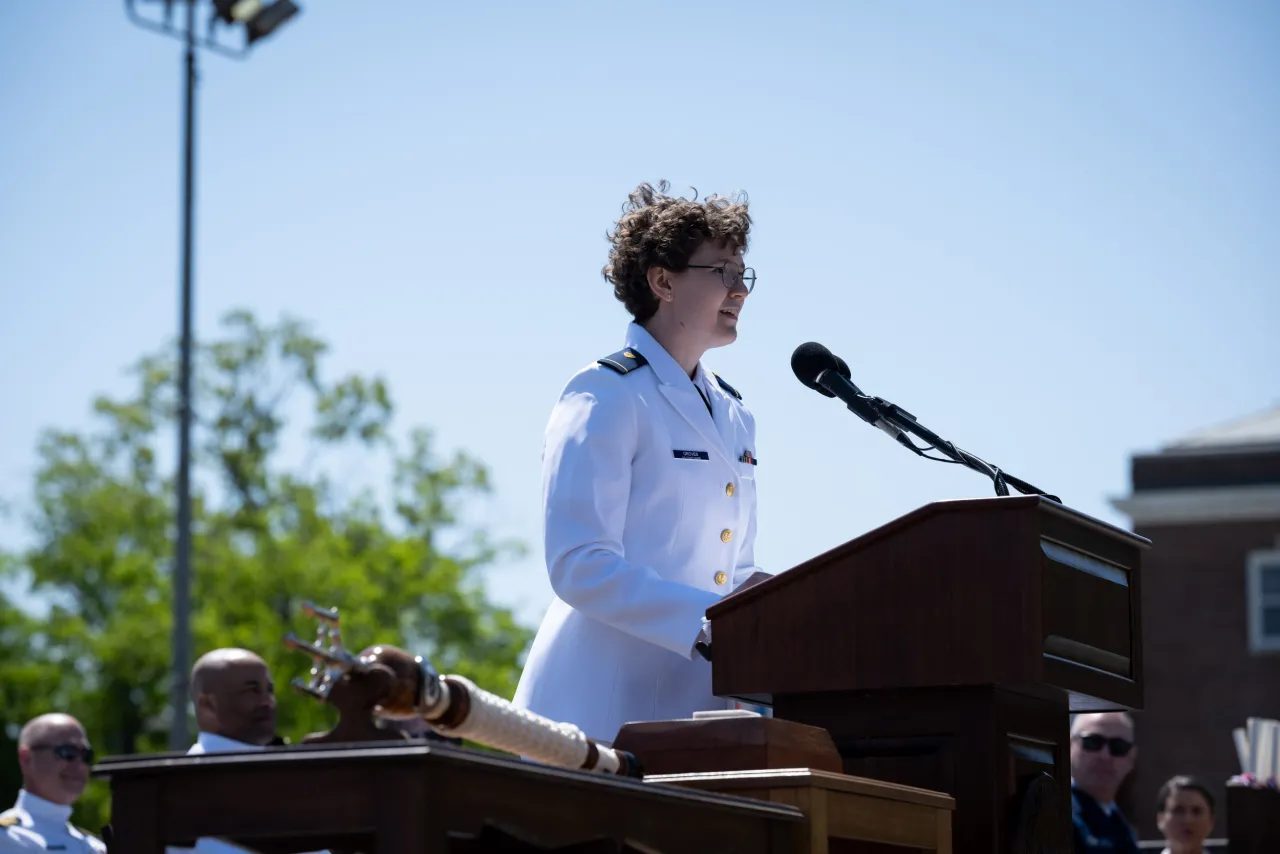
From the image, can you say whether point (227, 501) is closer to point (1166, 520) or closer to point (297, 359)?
point (297, 359)

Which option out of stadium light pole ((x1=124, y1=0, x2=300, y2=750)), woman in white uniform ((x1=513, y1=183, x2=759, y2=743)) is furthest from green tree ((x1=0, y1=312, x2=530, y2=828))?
woman in white uniform ((x1=513, y1=183, x2=759, y2=743))

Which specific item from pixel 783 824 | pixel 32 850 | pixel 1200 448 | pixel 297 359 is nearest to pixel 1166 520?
pixel 1200 448

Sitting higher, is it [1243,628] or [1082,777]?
[1243,628]

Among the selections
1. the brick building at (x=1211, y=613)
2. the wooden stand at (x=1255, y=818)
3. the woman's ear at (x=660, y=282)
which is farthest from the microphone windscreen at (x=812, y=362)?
the brick building at (x=1211, y=613)

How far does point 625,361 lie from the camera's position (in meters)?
4.43

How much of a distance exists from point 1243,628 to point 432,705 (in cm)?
3419

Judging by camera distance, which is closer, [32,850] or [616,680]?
[616,680]

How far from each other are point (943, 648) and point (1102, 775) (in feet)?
15.5

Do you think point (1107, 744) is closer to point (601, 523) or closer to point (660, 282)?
point (660, 282)

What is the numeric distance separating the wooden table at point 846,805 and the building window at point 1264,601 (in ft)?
107

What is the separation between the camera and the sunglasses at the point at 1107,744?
8133 mm

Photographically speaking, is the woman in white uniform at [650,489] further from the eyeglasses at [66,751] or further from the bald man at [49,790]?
the eyeglasses at [66,751]

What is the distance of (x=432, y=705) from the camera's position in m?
2.58

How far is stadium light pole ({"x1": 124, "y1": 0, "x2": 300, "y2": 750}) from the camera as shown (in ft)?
64.5
